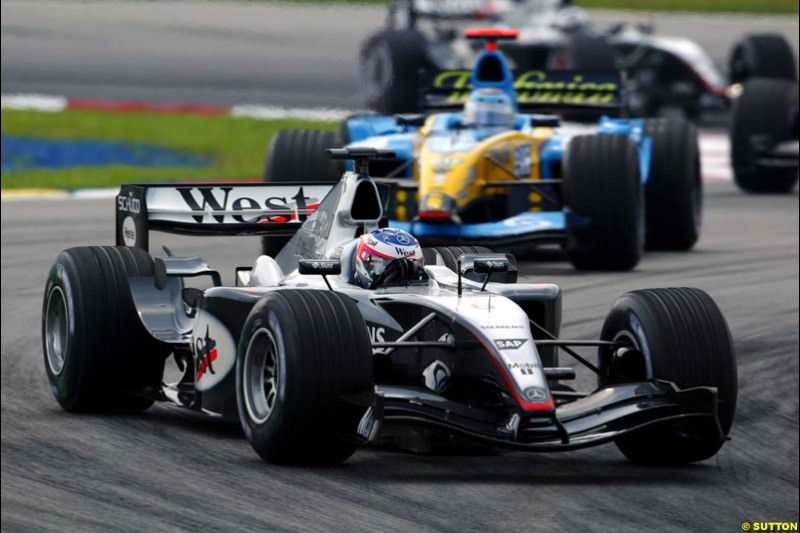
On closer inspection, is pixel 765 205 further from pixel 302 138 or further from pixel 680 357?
pixel 680 357

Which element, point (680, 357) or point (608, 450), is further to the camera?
point (608, 450)

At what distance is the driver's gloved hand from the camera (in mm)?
9367

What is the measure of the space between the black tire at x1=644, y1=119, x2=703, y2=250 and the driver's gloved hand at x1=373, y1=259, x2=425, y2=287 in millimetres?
8157

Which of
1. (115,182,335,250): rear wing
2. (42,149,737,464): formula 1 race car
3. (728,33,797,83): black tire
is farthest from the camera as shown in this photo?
(728,33,797,83): black tire

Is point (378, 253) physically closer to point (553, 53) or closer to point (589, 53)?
point (589, 53)

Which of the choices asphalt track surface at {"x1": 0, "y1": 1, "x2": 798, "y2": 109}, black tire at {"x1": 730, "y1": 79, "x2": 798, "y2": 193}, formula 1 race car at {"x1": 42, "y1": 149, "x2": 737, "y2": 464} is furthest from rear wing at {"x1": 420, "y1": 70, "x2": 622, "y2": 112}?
asphalt track surface at {"x1": 0, "y1": 1, "x2": 798, "y2": 109}

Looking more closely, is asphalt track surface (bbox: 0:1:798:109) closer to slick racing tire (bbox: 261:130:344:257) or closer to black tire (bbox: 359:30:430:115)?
black tire (bbox: 359:30:430:115)

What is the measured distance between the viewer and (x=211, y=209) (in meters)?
11.1

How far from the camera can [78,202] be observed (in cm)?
2023

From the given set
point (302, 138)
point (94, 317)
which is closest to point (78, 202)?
point (302, 138)

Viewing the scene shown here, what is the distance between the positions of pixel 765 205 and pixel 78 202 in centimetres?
752

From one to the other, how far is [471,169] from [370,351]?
7.75 m

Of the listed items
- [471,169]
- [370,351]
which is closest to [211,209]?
[370,351]

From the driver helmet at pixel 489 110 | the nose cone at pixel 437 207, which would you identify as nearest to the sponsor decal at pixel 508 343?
the nose cone at pixel 437 207
